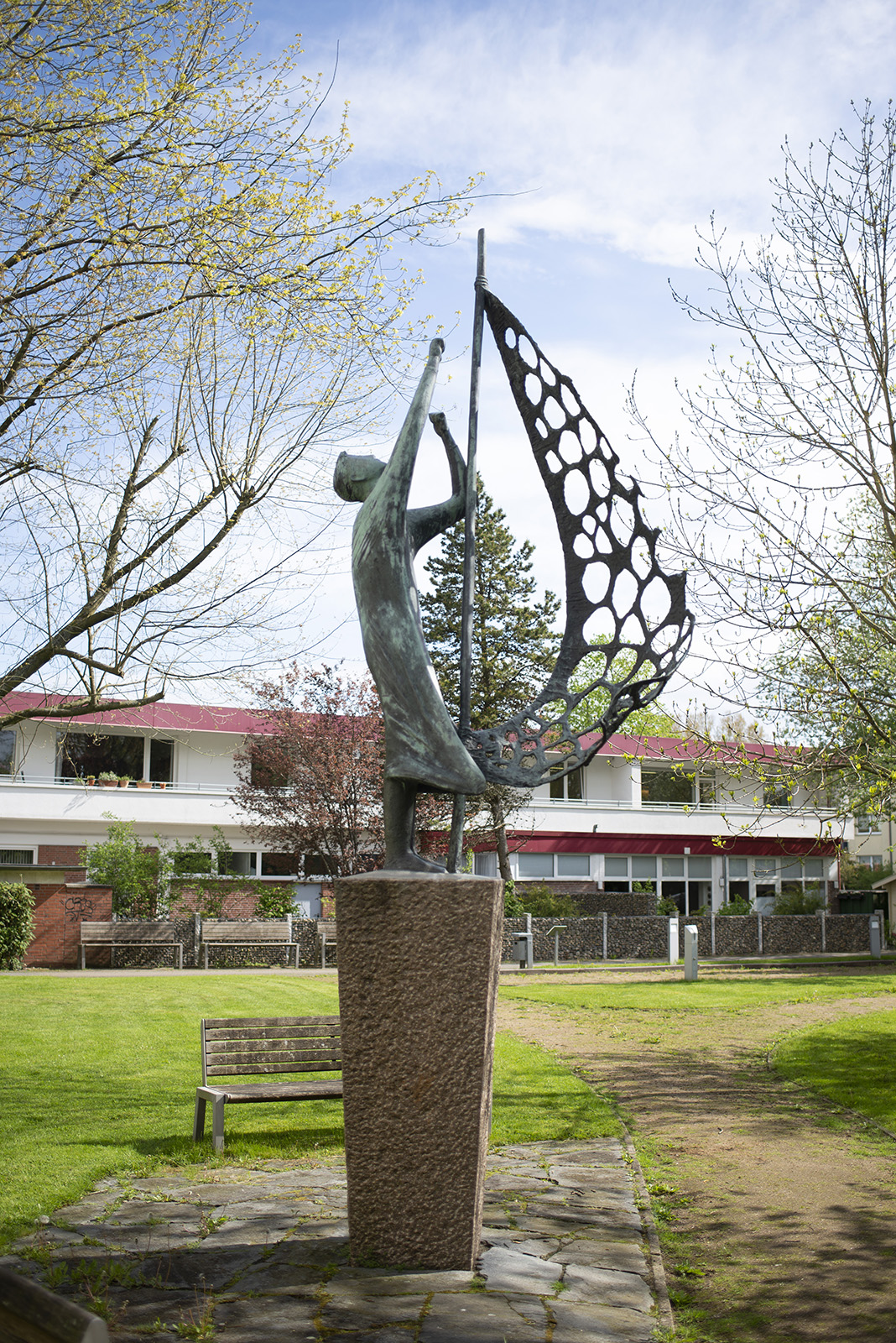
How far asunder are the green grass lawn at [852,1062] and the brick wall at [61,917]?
46.2 feet

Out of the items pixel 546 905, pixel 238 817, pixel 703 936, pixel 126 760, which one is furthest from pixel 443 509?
pixel 126 760

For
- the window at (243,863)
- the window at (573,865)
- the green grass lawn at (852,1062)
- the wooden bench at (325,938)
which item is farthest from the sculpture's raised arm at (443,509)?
the window at (573,865)

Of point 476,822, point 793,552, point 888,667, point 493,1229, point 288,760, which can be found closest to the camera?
point 493,1229

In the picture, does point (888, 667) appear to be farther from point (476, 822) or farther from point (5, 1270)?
point (476, 822)

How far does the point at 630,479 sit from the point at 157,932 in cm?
1789

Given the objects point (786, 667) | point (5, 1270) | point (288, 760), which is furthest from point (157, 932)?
point (5, 1270)

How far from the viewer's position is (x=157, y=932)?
2167 centimetres

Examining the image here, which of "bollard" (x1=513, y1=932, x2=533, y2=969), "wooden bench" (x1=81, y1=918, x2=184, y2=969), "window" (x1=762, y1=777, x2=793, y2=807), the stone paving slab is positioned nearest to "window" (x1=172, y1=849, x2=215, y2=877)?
"wooden bench" (x1=81, y1=918, x2=184, y2=969)

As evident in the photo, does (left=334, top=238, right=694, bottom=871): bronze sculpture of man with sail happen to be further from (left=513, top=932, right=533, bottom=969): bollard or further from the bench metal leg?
(left=513, top=932, right=533, bottom=969): bollard

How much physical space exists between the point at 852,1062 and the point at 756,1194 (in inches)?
215

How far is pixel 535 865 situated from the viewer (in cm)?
3581

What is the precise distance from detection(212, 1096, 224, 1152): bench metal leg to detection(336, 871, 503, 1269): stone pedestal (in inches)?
88.6

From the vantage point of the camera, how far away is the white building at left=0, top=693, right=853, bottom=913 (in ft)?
96.2

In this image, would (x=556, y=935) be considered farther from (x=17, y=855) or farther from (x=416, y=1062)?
(x=416, y=1062)
